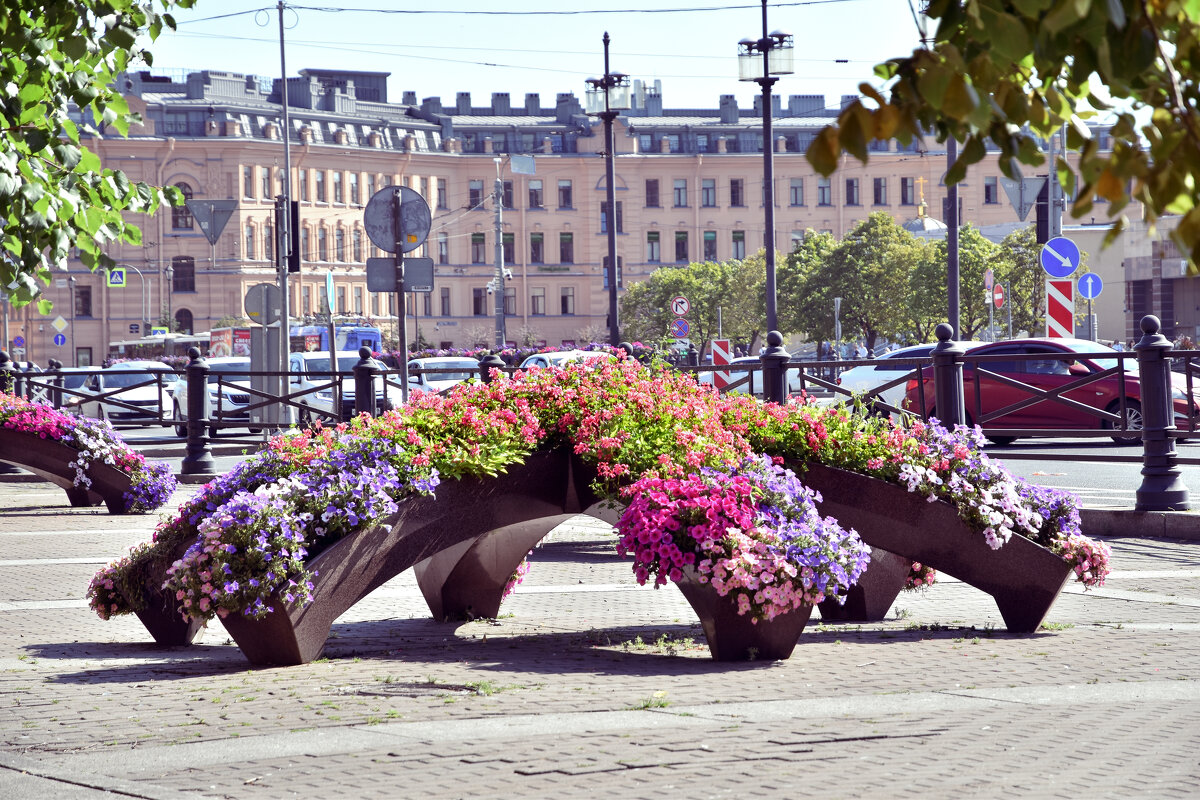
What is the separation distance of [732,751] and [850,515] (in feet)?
8.91

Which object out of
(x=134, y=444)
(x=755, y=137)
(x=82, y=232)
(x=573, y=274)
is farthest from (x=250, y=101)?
(x=82, y=232)

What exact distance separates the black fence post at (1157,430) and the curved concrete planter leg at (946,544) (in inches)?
204

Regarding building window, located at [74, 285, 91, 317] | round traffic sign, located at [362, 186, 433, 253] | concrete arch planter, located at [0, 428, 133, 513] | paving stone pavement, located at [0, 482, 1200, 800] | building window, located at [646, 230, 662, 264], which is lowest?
paving stone pavement, located at [0, 482, 1200, 800]

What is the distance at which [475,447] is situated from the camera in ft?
23.7

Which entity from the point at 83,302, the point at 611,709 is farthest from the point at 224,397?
the point at 83,302

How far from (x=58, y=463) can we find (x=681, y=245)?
8727cm

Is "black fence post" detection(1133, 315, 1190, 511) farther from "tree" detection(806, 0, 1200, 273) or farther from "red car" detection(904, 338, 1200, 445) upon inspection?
"tree" detection(806, 0, 1200, 273)

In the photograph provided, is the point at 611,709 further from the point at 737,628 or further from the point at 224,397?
the point at 224,397

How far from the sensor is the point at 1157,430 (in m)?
12.4

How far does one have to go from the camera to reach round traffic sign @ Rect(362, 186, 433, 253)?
47.4 ft

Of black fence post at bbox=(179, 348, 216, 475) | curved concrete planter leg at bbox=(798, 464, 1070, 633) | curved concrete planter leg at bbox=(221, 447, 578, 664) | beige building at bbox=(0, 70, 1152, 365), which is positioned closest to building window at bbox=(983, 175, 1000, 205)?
beige building at bbox=(0, 70, 1152, 365)

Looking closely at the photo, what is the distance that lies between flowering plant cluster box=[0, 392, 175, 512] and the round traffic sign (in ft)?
11.4

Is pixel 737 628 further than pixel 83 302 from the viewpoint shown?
No

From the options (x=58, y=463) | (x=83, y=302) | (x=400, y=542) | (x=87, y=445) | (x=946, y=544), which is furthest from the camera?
(x=83, y=302)
